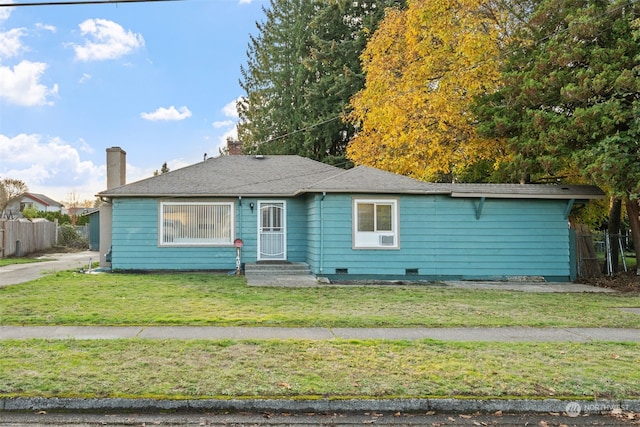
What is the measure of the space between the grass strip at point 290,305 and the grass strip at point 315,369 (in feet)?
5.08

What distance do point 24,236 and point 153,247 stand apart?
12.3 meters

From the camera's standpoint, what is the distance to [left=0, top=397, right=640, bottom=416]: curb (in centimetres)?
471

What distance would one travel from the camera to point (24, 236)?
997 inches

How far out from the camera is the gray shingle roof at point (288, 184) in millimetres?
15258

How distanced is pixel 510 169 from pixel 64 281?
14.5 meters

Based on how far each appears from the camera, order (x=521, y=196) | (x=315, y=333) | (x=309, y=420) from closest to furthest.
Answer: (x=309, y=420) < (x=315, y=333) < (x=521, y=196)

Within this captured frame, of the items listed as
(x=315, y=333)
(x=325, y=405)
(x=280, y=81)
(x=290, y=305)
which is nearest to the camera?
(x=325, y=405)

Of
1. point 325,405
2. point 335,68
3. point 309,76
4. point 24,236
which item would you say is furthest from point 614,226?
point 24,236

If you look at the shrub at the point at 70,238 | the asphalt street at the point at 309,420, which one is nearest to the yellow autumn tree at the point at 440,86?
the asphalt street at the point at 309,420

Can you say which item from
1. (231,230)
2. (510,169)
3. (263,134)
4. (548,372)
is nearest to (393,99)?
(510,169)

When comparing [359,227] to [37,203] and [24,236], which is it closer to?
[24,236]

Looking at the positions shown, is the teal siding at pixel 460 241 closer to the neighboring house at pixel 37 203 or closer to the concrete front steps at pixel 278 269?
the concrete front steps at pixel 278 269

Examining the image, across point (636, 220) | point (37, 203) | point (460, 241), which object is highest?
point (37, 203)

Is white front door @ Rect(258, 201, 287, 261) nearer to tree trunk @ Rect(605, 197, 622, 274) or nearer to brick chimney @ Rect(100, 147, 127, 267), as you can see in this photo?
brick chimney @ Rect(100, 147, 127, 267)
